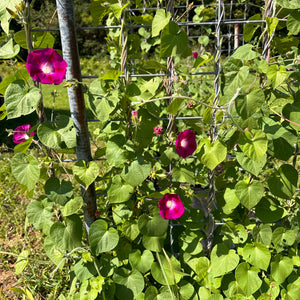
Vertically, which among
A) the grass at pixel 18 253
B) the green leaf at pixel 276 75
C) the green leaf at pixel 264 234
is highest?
the green leaf at pixel 276 75

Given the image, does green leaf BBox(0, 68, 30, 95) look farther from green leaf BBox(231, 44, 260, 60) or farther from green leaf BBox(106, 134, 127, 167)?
green leaf BBox(231, 44, 260, 60)

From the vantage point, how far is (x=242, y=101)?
3.70ft

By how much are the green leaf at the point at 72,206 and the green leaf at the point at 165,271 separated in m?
0.39

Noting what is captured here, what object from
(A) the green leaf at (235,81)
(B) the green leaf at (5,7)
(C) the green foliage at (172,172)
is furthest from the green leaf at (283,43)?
(B) the green leaf at (5,7)

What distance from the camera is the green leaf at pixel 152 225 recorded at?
4.25 feet

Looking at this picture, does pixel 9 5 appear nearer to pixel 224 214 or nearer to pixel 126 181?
pixel 126 181

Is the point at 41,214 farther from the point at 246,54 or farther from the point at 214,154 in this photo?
the point at 246,54

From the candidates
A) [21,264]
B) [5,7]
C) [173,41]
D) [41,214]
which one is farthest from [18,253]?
[173,41]

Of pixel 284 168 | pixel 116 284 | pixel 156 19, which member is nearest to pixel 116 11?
pixel 156 19

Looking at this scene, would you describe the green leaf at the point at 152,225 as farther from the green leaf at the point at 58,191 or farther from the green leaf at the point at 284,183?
the green leaf at the point at 284,183

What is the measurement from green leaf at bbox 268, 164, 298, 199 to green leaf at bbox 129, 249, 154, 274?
560 mm

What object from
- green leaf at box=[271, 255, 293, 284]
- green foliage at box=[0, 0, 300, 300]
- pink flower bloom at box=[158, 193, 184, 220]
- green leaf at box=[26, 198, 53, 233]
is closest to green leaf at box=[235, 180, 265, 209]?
green foliage at box=[0, 0, 300, 300]

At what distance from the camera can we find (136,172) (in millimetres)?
1226

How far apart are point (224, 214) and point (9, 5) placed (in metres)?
1.11
